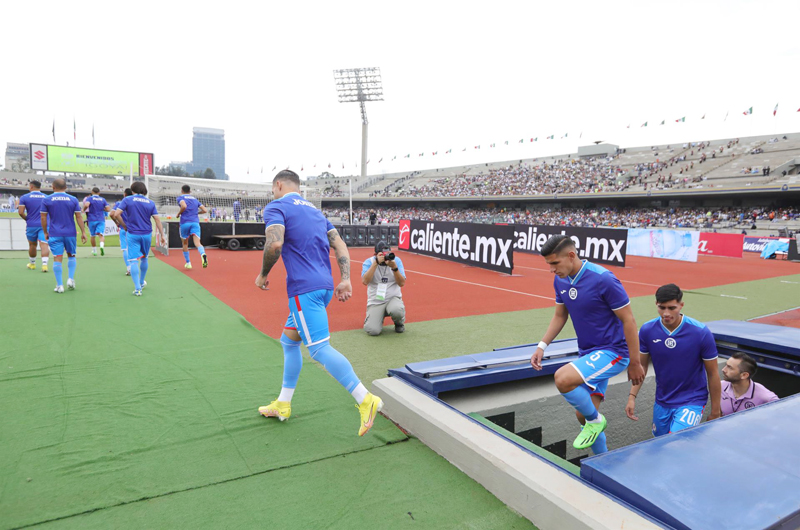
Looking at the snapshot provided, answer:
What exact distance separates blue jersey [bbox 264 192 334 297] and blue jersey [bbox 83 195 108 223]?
1116 centimetres

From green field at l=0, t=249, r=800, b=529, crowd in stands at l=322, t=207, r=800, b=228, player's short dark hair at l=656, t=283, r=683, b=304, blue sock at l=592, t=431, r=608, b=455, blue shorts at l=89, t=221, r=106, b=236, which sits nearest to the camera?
green field at l=0, t=249, r=800, b=529

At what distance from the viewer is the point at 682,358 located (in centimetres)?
344

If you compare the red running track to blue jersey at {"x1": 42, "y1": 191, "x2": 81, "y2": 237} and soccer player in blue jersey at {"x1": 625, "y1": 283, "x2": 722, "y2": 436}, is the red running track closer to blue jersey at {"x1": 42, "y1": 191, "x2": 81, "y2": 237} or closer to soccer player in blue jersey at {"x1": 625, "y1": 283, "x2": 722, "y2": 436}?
blue jersey at {"x1": 42, "y1": 191, "x2": 81, "y2": 237}

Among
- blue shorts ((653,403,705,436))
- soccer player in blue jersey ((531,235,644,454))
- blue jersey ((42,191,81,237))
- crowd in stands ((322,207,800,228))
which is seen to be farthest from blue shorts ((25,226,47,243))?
crowd in stands ((322,207,800,228))

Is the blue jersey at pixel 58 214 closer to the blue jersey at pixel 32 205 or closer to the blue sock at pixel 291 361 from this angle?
the blue jersey at pixel 32 205

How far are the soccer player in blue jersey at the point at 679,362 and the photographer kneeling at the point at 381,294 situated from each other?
314 cm

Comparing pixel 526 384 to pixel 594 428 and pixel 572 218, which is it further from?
pixel 572 218

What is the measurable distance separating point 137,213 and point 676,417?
7.76 m

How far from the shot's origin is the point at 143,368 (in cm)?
427

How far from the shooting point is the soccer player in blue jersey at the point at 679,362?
10.9 ft

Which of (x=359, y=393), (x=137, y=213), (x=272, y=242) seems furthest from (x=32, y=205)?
(x=359, y=393)

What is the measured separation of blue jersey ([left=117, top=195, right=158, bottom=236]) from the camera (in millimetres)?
7387

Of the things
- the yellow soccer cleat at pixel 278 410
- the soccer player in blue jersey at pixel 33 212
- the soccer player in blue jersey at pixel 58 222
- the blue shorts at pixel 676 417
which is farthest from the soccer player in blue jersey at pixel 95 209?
the blue shorts at pixel 676 417

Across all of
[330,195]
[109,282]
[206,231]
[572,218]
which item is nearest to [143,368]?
[109,282]
